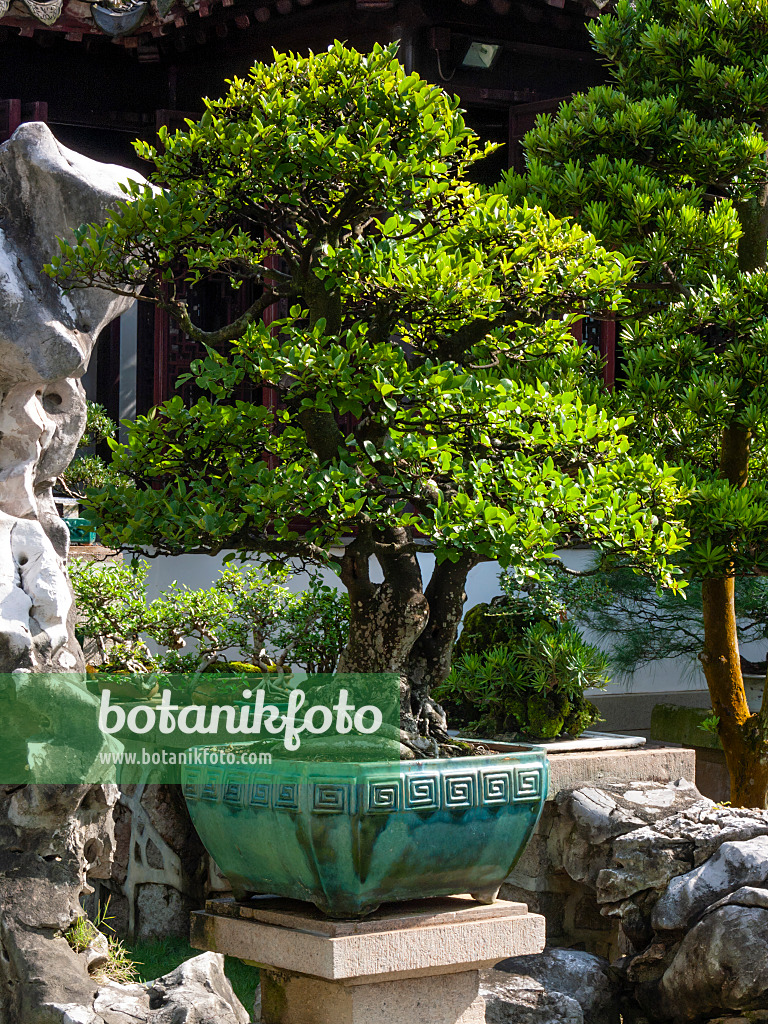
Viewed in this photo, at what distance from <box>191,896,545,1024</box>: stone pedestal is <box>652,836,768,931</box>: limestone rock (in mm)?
1263

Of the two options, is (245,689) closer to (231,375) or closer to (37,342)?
(37,342)

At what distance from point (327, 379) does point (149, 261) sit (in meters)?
0.63

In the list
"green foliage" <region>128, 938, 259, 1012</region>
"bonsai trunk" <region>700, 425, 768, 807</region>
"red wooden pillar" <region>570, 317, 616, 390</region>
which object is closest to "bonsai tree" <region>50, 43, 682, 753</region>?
"bonsai trunk" <region>700, 425, 768, 807</region>

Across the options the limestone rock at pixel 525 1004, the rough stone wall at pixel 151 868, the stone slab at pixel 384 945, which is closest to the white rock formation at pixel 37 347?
the stone slab at pixel 384 945

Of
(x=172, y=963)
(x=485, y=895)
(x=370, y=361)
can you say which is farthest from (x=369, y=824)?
(x=172, y=963)

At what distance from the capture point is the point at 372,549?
3.19 meters

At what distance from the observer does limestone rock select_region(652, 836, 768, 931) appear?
3.90m

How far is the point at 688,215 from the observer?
173 inches

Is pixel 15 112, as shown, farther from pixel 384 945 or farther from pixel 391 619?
pixel 384 945

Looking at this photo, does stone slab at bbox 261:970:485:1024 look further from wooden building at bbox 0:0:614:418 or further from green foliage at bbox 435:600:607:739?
wooden building at bbox 0:0:614:418

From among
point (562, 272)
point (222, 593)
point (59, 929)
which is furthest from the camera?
point (222, 593)

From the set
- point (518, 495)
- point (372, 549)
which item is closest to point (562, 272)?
point (518, 495)

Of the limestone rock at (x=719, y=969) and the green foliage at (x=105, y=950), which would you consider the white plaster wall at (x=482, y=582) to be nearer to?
the green foliage at (x=105, y=950)

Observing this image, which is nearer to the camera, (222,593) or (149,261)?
(149,261)
